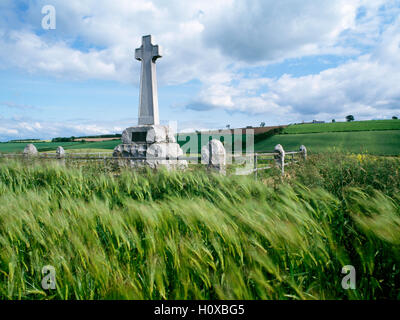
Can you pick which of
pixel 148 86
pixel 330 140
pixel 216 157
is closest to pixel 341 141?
pixel 330 140

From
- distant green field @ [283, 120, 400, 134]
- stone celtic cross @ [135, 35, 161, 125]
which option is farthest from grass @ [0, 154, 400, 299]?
distant green field @ [283, 120, 400, 134]

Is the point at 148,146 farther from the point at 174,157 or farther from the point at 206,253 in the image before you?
the point at 206,253

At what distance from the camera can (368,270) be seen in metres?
1.57

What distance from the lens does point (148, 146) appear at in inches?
337

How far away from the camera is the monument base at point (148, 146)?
8.26 m

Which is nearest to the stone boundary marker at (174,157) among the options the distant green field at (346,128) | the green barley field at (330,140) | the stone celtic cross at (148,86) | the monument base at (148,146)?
the monument base at (148,146)

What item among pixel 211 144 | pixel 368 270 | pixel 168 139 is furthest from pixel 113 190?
pixel 168 139

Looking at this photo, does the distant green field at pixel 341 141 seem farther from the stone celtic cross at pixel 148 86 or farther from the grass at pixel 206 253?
the grass at pixel 206 253

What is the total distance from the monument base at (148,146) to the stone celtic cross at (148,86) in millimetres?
511

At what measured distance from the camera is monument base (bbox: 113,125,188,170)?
8.26 m

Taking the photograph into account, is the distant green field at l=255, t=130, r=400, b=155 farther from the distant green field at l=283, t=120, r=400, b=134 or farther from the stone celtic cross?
the stone celtic cross

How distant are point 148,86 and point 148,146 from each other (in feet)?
8.06

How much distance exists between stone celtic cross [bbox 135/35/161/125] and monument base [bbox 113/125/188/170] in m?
0.51
